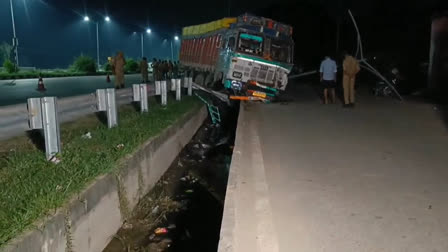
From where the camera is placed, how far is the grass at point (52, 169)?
3.67m

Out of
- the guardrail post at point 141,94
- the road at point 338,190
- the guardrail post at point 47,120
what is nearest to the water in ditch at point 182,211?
the road at point 338,190

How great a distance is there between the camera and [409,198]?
4730 millimetres

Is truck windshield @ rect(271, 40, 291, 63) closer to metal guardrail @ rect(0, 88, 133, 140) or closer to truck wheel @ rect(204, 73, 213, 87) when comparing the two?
truck wheel @ rect(204, 73, 213, 87)

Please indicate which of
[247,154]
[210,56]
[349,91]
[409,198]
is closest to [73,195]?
[247,154]

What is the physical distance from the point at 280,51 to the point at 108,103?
9395 millimetres

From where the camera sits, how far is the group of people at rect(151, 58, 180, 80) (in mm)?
28078

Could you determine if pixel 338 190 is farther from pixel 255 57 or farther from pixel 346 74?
pixel 255 57

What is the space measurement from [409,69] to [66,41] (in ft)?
178

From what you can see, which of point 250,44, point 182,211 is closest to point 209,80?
point 250,44

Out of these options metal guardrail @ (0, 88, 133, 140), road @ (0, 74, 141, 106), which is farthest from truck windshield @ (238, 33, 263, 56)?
metal guardrail @ (0, 88, 133, 140)

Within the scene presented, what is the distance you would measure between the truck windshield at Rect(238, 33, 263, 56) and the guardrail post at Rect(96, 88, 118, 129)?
8131mm

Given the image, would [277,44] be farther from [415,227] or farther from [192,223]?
[415,227]

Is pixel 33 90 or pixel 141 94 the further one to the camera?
pixel 33 90

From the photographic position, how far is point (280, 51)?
15.4 m
